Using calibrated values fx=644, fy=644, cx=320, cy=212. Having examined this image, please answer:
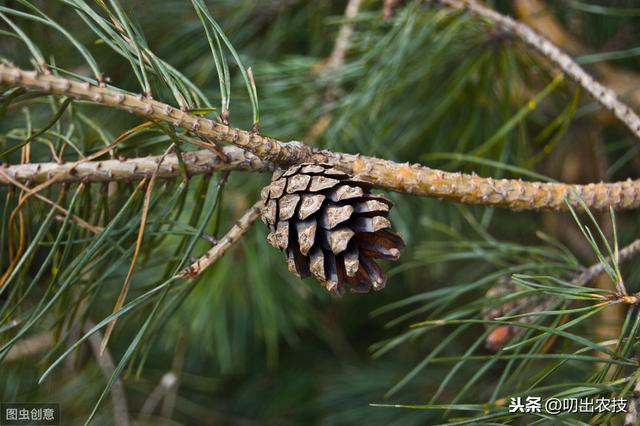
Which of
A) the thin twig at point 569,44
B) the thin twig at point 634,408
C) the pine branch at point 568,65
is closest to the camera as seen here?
the thin twig at point 634,408

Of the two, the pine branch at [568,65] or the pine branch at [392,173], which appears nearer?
the pine branch at [392,173]

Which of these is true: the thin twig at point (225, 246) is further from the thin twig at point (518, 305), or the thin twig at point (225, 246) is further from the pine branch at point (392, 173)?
the thin twig at point (518, 305)

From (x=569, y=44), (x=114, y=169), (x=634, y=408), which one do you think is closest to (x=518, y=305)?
(x=634, y=408)

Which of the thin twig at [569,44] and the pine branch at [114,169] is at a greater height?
the thin twig at [569,44]

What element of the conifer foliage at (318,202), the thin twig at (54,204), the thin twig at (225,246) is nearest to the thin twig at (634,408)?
the conifer foliage at (318,202)

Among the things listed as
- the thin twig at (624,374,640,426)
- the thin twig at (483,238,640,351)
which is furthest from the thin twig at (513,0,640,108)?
the thin twig at (624,374,640,426)

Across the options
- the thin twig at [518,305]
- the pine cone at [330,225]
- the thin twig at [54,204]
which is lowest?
the thin twig at [518,305]

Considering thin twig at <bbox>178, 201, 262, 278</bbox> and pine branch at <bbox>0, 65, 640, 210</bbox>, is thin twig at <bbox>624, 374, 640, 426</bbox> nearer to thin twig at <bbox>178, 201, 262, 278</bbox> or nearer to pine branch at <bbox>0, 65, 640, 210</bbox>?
pine branch at <bbox>0, 65, 640, 210</bbox>
